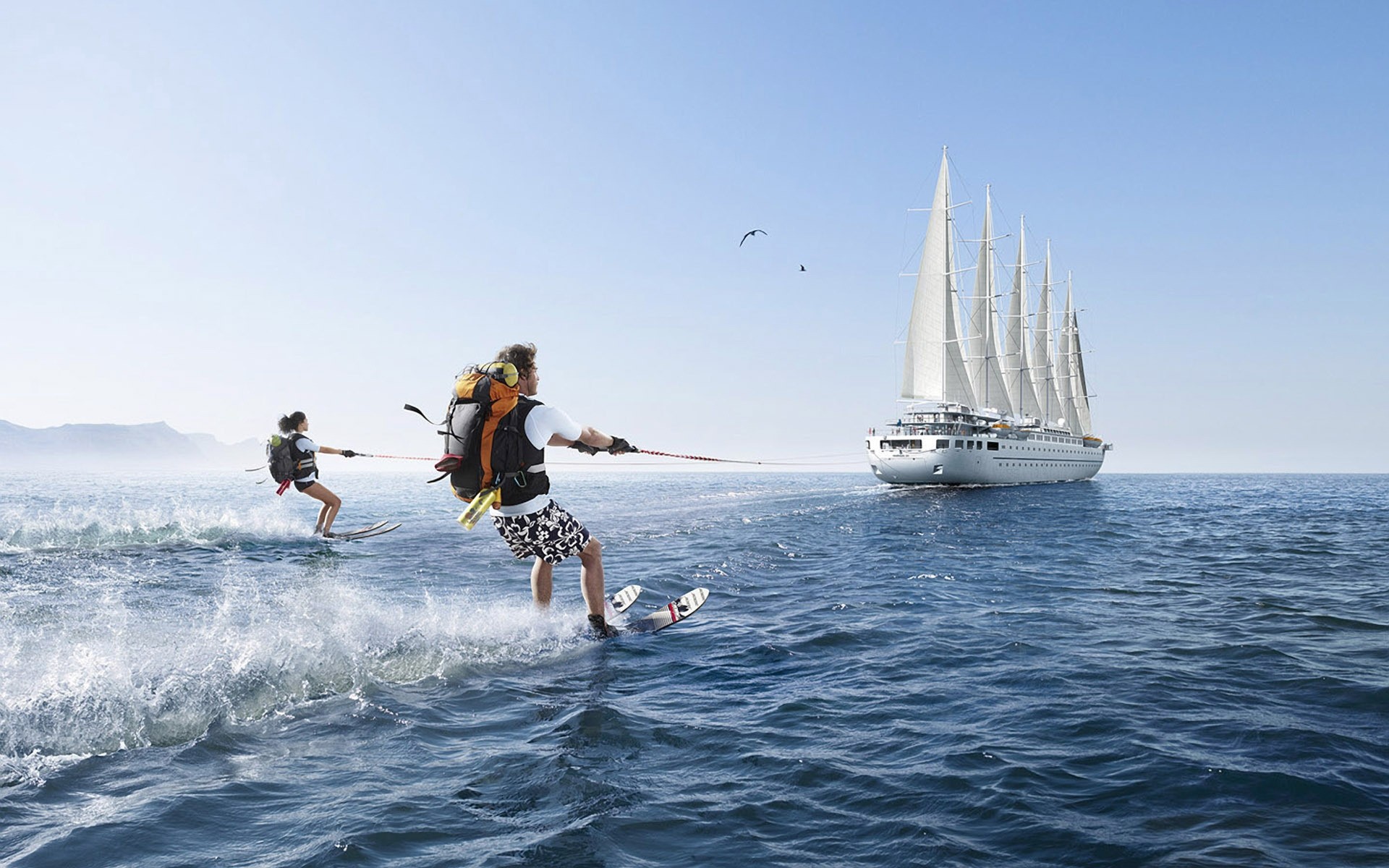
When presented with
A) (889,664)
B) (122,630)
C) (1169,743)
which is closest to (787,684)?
(889,664)

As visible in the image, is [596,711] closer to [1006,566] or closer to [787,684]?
[787,684]

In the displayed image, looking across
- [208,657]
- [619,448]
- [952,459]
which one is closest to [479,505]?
[619,448]

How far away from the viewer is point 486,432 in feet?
23.8

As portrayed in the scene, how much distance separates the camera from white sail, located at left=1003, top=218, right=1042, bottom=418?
7825cm

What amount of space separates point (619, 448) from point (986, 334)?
67512mm

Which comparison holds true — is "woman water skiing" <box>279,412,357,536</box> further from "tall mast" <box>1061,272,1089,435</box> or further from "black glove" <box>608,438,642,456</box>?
"tall mast" <box>1061,272,1089,435</box>

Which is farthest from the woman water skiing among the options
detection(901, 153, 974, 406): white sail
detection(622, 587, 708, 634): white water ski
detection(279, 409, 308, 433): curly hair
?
detection(901, 153, 974, 406): white sail

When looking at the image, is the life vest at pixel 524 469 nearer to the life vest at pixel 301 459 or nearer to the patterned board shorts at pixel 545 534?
the patterned board shorts at pixel 545 534

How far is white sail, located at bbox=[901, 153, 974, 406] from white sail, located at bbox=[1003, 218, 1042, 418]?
15727mm

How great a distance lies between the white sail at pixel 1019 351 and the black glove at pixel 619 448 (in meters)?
77.2

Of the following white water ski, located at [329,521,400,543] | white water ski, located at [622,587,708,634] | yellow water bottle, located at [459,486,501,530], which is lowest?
white water ski, located at [329,521,400,543]

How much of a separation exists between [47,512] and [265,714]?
97.3ft

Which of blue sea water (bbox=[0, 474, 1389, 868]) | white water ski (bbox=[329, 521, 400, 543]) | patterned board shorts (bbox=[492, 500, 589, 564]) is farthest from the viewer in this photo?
white water ski (bbox=[329, 521, 400, 543])

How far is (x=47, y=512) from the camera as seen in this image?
2675cm
